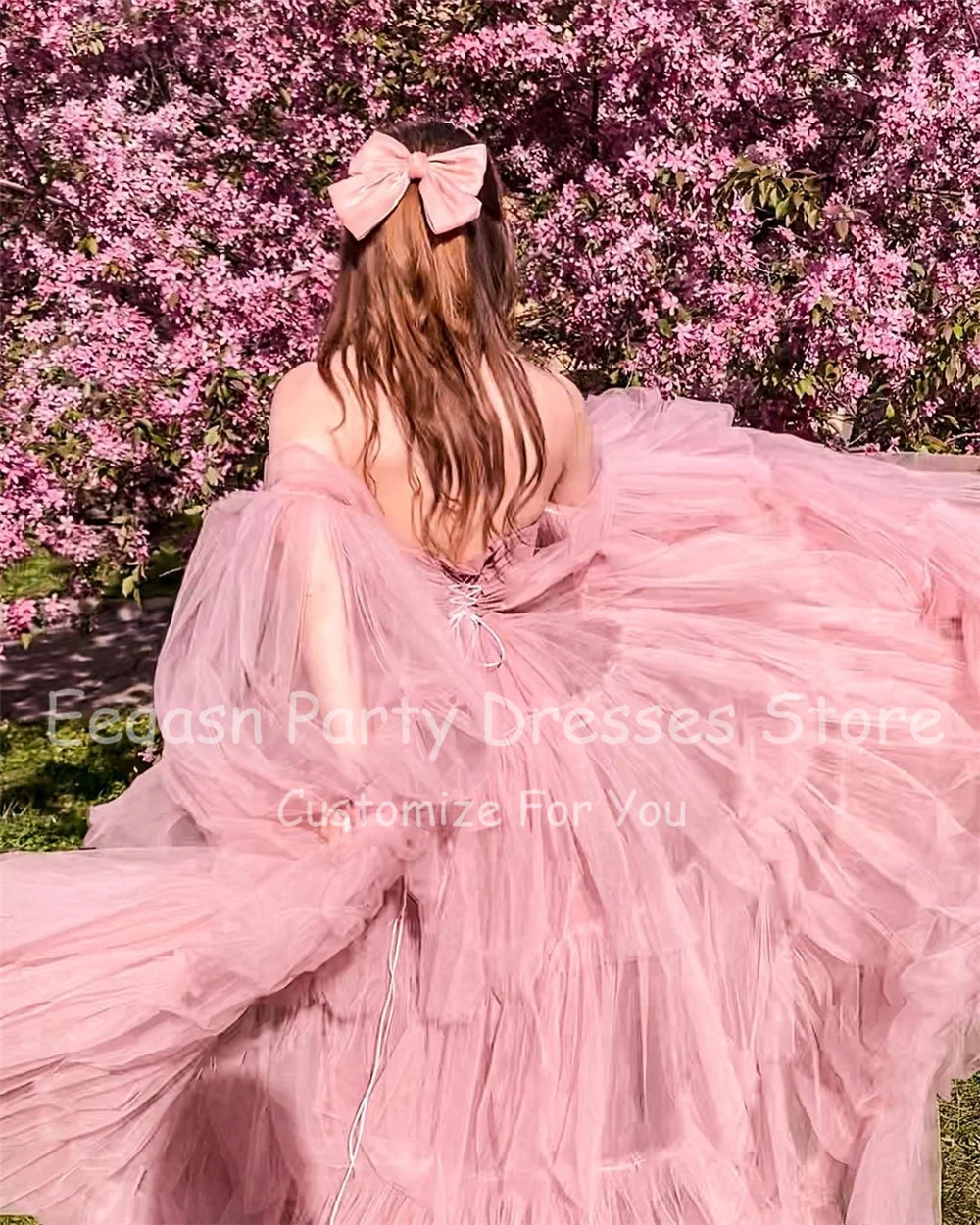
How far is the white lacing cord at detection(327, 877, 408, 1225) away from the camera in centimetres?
213

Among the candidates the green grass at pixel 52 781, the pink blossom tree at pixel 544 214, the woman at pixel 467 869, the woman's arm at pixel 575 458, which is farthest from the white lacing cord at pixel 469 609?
the green grass at pixel 52 781

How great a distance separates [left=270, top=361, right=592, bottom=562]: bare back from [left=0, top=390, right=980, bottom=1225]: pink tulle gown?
53 mm

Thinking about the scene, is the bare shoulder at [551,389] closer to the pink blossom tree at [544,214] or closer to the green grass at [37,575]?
the pink blossom tree at [544,214]

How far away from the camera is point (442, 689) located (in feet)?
6.81

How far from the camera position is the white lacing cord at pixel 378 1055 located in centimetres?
213

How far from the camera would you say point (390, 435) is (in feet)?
7.06

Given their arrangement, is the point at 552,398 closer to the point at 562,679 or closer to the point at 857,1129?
the point at 562,679

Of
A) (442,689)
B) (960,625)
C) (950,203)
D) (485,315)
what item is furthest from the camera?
(950,203)

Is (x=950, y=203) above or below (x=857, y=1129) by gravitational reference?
above

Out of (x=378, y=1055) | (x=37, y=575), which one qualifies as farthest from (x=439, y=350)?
(x=37, y=575)

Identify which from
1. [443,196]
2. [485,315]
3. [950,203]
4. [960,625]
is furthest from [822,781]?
[950,203]

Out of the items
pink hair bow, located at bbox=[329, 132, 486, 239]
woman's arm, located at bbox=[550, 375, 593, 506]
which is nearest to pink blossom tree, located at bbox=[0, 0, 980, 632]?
woman's arm, located at bbox=[550, 375, 593, 506]

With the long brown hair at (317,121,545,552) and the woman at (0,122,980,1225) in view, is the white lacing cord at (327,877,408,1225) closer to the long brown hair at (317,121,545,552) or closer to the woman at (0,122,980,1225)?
the woman at (0,122,980,1225)

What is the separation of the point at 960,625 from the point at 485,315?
1.05 meters
